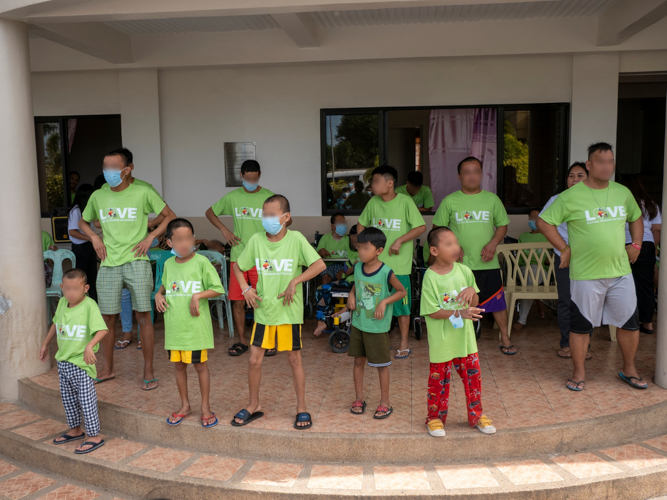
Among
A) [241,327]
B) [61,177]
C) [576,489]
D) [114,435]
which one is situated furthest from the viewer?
[61,177]

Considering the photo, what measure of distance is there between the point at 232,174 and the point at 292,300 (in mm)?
4680

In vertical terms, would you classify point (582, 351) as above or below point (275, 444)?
above

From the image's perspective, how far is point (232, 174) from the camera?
26.7 feet

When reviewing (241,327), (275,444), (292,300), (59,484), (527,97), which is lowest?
(59,484)

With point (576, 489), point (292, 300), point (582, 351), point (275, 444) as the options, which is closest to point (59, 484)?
point (275, 444)

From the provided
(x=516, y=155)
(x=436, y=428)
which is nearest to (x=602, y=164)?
(x=436, y=428)

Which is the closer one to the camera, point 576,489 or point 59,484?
point 576,489

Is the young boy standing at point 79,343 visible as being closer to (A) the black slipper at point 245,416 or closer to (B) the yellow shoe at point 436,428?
(A) the black slipper at point 245,416

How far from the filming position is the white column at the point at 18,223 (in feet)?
15.5

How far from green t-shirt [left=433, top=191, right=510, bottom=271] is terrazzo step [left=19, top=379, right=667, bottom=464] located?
1.72 meters

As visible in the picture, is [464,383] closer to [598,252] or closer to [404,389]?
[404,389]

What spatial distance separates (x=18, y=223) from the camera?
4.83 metres

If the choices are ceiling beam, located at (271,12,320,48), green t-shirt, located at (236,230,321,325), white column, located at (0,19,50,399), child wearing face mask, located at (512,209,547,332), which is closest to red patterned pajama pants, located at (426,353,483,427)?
green t-shirt, located at (236,230,321,325)

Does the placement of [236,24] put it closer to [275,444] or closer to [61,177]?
[61,177]
